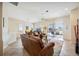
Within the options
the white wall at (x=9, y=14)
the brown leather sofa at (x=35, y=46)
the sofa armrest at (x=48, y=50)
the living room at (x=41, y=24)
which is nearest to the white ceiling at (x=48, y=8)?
the living room at (x=41, y=24)

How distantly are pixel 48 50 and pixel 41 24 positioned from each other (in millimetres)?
609

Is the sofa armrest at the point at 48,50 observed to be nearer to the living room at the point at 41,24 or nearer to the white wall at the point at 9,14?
the living room at the point at 41,24

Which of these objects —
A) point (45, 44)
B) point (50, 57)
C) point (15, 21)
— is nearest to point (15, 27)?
point (15, 21)

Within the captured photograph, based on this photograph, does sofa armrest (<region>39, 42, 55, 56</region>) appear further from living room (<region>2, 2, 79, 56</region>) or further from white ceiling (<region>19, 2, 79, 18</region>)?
white ceiling (<region>19, 2, 79, 18</region>)

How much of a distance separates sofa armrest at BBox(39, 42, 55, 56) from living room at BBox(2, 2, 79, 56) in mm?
62

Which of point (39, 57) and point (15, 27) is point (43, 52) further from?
point (15, 27)

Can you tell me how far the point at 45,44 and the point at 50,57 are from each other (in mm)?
334

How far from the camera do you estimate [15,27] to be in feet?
9.94

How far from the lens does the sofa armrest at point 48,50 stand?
290 centimetres

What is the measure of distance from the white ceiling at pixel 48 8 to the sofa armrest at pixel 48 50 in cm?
67

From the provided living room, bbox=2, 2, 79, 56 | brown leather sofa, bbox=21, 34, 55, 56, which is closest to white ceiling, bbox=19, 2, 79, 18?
living room, bbox=2, 2, 79, 56

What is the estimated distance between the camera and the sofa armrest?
2.90 meters

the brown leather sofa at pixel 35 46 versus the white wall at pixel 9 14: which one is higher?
the white wall at pixel 9 14

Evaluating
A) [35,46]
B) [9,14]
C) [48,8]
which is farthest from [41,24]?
[9,14]
